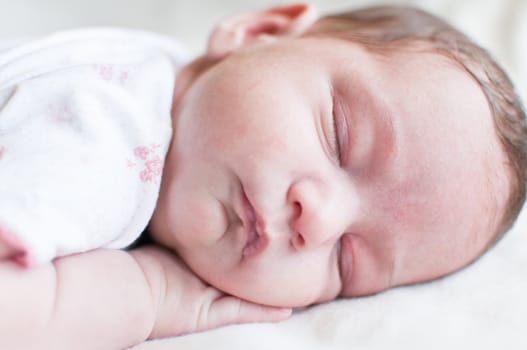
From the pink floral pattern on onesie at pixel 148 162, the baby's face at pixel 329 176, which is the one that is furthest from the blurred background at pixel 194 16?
the pink floral pattern on onesie at pixel 148 162

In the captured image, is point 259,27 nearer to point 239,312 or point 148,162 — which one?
point 148,162

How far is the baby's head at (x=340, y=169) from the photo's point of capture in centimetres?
107

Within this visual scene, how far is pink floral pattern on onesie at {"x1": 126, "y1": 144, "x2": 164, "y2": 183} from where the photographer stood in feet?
3.63

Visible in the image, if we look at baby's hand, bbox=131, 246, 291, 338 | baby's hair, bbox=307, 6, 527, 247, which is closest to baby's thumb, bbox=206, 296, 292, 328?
baby's hand, bbox=131, 246, 291, 338

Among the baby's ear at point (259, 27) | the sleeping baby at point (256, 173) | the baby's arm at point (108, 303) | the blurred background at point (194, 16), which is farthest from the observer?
the blurred background at point (194, 16)

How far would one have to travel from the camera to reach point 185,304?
1094 millimetres

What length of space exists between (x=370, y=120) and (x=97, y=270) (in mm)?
466

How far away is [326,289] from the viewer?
46.6 inches

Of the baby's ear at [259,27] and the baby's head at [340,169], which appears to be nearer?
the baby's head at [340,169]

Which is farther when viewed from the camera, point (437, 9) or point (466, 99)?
point (437, 9)

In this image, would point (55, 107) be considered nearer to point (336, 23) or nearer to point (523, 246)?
point (336, 23)

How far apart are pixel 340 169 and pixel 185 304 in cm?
31

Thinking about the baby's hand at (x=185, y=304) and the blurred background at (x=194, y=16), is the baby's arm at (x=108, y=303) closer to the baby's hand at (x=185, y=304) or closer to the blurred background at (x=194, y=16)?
the baby's hand at (x=185, y=304)

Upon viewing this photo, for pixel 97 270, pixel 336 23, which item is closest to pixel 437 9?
pixel 336 23
